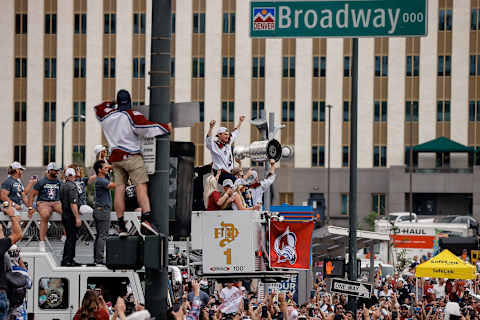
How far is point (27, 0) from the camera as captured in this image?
68.2 meters

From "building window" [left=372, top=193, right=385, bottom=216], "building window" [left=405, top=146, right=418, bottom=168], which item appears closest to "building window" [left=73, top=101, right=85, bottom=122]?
"building window" [left=372, top=193, right=385, bottom=216]

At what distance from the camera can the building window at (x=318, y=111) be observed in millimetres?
66125

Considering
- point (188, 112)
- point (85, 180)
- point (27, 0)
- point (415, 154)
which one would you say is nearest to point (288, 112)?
point (415, 154)

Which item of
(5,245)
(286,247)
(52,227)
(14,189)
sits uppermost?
(14,189)

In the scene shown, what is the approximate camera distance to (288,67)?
66500mm

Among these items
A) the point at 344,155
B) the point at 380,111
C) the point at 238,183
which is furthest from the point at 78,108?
the point at 238,183

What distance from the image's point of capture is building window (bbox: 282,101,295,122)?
218ft

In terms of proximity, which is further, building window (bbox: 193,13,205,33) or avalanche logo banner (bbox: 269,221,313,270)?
building window (bbox: 193,13,205,33)

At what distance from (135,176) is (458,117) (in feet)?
200

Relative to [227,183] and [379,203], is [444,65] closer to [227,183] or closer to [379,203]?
[379,203]

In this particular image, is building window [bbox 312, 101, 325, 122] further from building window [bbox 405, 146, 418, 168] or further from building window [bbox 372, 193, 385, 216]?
building window [bbox 372, 193, 385, 216]

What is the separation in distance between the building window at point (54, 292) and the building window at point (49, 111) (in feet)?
191

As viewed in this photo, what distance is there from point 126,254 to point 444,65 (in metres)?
61.7

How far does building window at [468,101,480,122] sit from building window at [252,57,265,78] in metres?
16.8
